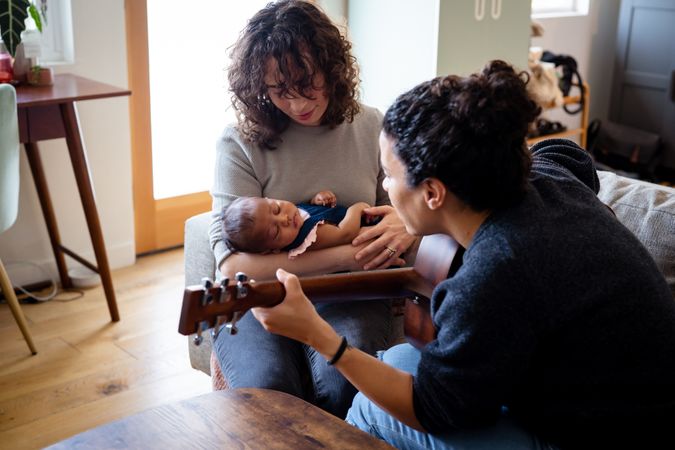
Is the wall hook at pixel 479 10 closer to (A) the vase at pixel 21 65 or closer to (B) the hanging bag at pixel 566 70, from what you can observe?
(B) the hanging bag at pixel 566 70

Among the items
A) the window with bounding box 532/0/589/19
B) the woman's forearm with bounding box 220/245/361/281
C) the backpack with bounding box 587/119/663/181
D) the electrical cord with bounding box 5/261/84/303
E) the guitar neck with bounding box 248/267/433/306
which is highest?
the window with bounding box 532/0/589/19

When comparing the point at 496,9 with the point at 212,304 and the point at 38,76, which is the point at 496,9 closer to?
the point at 38,76

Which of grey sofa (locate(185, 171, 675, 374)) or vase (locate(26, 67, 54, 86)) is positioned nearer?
grey sofa (locate(185, 171, 675, 374))

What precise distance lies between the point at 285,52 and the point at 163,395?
112 cm

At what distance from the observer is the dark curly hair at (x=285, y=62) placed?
5.87 feet

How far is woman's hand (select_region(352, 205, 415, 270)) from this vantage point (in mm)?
1785

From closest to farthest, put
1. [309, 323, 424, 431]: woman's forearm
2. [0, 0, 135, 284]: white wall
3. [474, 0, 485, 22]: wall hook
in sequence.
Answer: [309, 323, 424, 431]: woman's forearm
[0, 0, 135, 284]: white wall
[474, 0, 485, 22]: wall hook

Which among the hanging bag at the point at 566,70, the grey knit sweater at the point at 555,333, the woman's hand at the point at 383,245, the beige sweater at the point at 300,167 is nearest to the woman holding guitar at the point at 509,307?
the grey knit sweater at the point at 555,333

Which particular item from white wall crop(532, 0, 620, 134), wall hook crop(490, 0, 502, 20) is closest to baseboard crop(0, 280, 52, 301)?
wall hook crop(490, 0, 502, 20)

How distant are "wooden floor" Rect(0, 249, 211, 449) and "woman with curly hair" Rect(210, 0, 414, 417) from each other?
2.34 feet

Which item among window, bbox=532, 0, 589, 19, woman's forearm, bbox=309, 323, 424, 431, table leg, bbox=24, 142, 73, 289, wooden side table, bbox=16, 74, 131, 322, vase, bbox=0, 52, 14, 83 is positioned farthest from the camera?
window, bbox=532, 0, 589, 19

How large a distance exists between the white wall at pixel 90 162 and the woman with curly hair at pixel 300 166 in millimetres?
1339

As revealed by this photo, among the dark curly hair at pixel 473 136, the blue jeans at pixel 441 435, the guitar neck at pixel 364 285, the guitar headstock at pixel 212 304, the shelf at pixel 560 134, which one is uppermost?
the dark curly hair at pixel 473 136

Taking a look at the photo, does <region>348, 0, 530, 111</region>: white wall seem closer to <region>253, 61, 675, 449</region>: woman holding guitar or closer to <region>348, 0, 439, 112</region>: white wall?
<region>348, 0, 439, 112</region>: white wall
